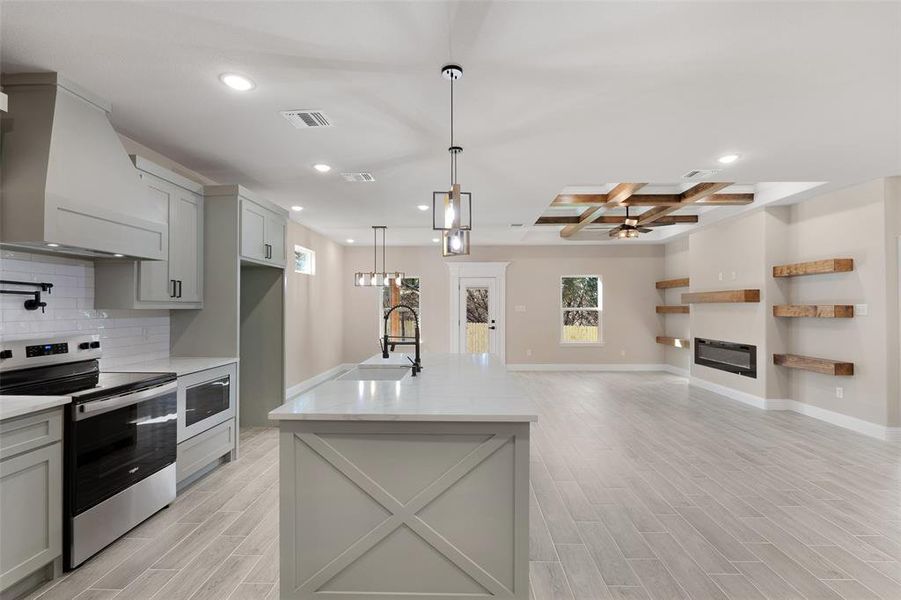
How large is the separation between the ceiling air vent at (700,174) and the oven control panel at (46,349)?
509 centimetres

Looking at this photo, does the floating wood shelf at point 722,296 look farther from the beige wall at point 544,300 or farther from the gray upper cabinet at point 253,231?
the gray upper cabinet at point 253,231

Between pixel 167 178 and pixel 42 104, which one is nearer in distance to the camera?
pixel 42 104

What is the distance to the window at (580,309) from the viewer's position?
9.29m

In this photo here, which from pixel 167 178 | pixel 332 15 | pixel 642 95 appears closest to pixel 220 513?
pixel 167 178

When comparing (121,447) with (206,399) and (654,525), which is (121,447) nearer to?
(206,399)

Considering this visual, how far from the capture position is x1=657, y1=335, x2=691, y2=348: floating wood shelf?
8.20 m

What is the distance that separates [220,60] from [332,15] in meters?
0.77

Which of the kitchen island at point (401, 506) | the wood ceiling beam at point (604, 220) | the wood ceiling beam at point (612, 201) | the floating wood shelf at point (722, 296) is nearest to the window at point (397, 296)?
the wood ceiling beam at point (604, 220)

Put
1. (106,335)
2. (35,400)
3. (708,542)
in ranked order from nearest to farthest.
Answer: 1. (35,400)
2. (708,542)
3. (106,335)

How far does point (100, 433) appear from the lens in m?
2.45

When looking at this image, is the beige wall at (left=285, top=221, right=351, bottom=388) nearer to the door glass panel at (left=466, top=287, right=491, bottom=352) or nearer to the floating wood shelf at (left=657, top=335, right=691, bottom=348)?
the door glass panel at (left=466, top=287, right=491, bottom=352)

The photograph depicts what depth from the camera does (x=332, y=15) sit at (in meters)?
1.98

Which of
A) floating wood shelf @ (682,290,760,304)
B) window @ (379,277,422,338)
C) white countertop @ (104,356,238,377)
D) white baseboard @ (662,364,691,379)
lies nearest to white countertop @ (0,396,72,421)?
white countertop @ (104,356,238,377)

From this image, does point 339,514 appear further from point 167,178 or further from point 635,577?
point 167,178
